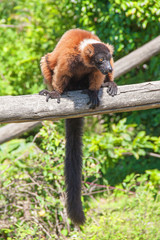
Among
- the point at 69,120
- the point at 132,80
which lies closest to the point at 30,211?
the point at 69,120

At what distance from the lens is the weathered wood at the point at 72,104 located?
8.39 feet

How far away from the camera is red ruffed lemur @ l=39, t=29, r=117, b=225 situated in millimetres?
2898

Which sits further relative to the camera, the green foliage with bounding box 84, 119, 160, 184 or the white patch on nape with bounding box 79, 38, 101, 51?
the green foliage with bounding box 84, 119, 160, 184

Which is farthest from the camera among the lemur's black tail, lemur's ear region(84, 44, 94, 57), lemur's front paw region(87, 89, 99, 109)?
the lemur's black tail

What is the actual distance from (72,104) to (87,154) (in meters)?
1.34

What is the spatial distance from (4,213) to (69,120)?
4.27 ft

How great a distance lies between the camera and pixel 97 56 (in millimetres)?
2889

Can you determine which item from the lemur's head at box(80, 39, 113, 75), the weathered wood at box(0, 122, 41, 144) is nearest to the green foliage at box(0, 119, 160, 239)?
the weathered wood at box(0, 122, 41, 144)

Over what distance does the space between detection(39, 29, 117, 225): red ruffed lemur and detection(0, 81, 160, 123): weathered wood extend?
7 cm

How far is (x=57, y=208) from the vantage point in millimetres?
3676

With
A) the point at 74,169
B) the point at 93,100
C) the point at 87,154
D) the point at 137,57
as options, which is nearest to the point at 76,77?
the point at 93,100

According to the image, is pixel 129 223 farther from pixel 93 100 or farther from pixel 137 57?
pixel 137 57

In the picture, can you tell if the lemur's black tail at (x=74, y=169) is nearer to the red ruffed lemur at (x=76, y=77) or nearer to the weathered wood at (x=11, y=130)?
the red ruffed lemur at (x=76, y=77)

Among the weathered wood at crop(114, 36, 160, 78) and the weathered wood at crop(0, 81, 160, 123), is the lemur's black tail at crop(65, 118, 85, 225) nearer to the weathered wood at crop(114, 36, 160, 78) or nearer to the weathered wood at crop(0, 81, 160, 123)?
the weathered wood at crop(0, 81, 160, 123)
